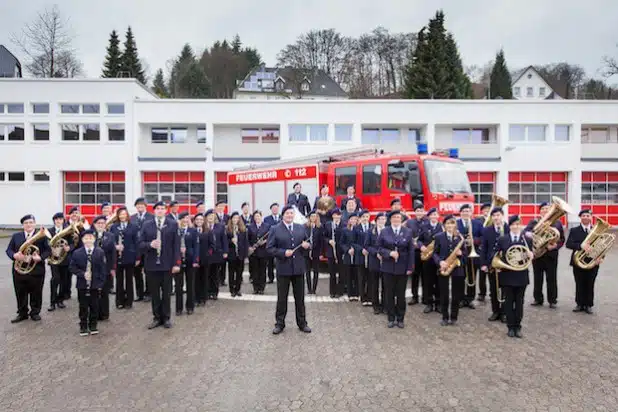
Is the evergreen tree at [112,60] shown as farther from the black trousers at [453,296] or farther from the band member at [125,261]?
the black trousers at [453,296]

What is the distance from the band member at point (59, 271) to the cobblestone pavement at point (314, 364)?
1.97 feet

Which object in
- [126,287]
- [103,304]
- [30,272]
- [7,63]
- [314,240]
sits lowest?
[103,304]

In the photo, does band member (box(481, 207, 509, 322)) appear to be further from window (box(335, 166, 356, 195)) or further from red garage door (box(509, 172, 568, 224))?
red garage door (box(509, 172, 568, 224))

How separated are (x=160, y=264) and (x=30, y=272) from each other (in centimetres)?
244

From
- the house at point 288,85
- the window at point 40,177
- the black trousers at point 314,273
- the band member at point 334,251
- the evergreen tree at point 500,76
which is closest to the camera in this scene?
the band member at point 334,251

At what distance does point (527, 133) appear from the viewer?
30.0m

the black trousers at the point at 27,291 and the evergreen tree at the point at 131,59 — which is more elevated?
the evergreen tree at the point at 131,59

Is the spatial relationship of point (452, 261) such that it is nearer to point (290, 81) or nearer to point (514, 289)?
point (514, 289)

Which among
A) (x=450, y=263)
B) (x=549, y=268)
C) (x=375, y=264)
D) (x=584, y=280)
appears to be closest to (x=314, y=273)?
(x=375, y=264)

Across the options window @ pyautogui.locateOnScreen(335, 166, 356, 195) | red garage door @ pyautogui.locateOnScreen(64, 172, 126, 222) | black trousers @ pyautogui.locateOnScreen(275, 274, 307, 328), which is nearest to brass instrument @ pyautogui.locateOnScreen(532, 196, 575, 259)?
black trousers @ pyautogui.locateOnScreen(275, 274, 307, 328)

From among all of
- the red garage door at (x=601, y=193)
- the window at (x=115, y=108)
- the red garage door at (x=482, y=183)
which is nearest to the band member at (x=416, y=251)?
the red garage door at (x=482, y=183)

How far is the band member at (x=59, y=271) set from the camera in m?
9.15

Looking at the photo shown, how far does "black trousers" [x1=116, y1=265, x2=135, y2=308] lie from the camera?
9.32 m

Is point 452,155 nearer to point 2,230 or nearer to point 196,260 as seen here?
point 196,260
